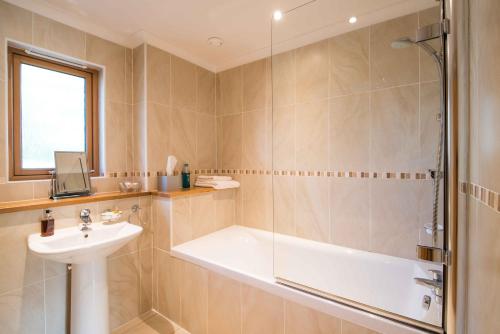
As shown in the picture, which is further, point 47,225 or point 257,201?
point 257,201

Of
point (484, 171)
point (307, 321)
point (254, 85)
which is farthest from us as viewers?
point (254, 85)

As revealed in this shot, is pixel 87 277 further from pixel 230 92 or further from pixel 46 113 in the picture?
pixel 230 92

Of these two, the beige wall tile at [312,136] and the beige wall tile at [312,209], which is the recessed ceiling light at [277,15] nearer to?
the beige wall tile at [312,136]

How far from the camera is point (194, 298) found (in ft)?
5.43

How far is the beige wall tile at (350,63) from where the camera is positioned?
5.60 feet

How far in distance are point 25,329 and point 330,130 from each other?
8.00 feet

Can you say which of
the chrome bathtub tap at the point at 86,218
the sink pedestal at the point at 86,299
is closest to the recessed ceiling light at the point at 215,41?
the chrome bathtub tap at the point at 86,218

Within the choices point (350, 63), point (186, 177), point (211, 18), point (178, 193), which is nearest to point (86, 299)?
point (178, 193)

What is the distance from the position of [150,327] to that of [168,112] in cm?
180

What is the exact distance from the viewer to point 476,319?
2.02ft

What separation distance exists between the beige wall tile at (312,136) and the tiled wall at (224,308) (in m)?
1.13

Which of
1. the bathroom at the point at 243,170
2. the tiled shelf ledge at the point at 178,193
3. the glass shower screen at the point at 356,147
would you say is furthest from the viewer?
the tiled shelf ledge at the point at 178,193

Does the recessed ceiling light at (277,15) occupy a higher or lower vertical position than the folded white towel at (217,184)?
higher

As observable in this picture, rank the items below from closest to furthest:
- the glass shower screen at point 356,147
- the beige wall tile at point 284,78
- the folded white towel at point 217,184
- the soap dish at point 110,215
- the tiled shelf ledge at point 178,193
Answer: the glass shower screen at point 356,147, the soap dish at point 110,215, the tiled shelf ledge at point 178,193, the beige wall tile at point 284,78, the folded white towel at point 217,184
